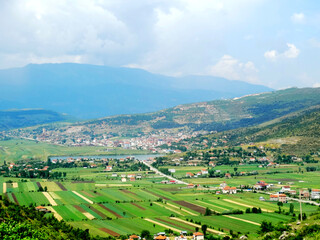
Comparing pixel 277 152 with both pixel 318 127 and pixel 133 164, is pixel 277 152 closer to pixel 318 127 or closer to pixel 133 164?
pixel 318 127

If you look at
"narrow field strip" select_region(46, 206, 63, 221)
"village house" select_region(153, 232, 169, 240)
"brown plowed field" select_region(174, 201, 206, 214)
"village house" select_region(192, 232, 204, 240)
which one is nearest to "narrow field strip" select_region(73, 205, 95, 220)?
"narrow field strip" select_region(46, 206, 63, 221)

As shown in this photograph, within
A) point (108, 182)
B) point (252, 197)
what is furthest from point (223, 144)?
point (252, 197)

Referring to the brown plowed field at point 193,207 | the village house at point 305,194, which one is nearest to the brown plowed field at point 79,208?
the brown plowed field at point 193,207

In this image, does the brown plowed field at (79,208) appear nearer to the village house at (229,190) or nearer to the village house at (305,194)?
the village house at (229,190)

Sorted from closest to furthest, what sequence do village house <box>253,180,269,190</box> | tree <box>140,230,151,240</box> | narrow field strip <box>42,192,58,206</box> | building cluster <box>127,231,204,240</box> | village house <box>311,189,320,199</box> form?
building cluster <box>127,231,204,240</box> → tree <box>140,230,151,240</box> → narrow field strip <box>42,192,58,206</box> → village house <box>311,189,320,199</box> → village house <box>253,180,269,190</box>

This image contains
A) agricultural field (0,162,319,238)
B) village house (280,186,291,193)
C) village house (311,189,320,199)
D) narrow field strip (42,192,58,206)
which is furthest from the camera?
village house (280,186,291,193)

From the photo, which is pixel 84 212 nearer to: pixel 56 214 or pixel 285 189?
pixel 56 214

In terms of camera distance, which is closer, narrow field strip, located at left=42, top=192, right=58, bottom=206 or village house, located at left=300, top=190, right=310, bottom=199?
narrow field strip, located at left=42, top=192, right=58, bottom=206

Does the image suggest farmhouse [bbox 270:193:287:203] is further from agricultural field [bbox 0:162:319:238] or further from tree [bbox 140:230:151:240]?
tree [bbox 140:230:151:240]
